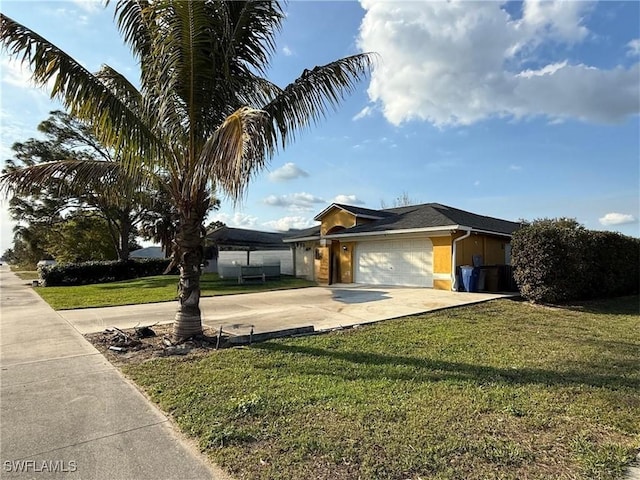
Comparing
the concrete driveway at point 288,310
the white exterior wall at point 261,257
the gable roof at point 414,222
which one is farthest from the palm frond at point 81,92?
the white exterior wall at point 261,257

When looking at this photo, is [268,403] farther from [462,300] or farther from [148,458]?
[462,300]

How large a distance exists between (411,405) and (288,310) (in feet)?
24.3

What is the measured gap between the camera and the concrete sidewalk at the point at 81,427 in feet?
10.3

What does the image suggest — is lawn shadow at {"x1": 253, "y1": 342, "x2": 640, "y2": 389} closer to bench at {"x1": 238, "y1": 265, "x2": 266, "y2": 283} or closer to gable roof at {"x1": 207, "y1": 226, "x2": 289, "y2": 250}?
bench at {"x1": 238, "y1": 265, "x2": 266, "y2": 283}

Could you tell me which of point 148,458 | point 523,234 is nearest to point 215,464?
point 148,458

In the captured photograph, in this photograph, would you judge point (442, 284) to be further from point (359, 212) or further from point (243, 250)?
point (243, 250)

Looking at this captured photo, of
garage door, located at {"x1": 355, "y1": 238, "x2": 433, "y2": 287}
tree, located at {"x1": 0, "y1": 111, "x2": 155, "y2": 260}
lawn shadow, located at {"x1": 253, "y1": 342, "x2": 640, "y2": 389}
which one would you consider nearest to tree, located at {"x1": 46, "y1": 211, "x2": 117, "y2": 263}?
tree, located at {"x1": 0, "y1": 111, "x2": 155, "y2": 260}

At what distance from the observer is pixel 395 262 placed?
17.8m

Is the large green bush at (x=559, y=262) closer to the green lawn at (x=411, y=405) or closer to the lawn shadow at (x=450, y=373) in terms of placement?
the green lawn at (x=411, y=405)

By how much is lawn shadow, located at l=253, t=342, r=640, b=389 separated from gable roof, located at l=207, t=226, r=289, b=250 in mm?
22009

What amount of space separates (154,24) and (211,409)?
660 centimetres

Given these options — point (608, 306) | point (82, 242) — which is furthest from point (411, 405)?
point (82, 242)

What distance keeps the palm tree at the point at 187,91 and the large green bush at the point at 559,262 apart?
832cm

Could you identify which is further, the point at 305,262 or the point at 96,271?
the point at 96,271
